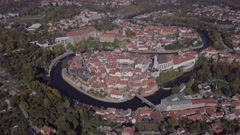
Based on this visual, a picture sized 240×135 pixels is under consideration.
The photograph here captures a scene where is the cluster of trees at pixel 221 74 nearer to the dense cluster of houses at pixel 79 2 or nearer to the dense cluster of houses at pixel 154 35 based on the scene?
the dense cluster of houses at pixel 154 35

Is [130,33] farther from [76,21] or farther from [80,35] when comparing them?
[76,21]

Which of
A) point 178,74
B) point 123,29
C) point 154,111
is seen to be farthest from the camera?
point 123,29

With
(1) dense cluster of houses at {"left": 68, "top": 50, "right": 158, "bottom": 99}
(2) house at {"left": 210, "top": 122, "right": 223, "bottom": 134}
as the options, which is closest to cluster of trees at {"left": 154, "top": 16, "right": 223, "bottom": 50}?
(1) dense cluster of houses at {"left": 68, "top": 50, "right": 158, "bottom": 99}

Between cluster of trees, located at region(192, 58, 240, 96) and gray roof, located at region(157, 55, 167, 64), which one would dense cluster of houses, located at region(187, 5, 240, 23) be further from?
gray roof, located at region(157, 55, 167, 64)

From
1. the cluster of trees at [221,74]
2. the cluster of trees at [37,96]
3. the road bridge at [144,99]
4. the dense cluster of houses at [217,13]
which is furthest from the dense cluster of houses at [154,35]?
the road bridge at [144,99]

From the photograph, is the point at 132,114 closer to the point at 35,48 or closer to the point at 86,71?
the point at 86,71

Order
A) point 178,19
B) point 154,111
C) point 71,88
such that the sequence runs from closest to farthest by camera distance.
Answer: point 154,111
point 71,88
point 178,19

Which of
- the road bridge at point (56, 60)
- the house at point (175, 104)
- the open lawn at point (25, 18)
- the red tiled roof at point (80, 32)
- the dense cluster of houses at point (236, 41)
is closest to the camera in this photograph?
the house at point (175, 104)

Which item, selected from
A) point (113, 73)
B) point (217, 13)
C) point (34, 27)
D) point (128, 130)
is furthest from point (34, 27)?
point (217, 13)

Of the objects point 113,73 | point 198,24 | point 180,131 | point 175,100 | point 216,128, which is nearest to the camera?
point 180,131

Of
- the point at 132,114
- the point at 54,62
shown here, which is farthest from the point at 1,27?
the point at 132,114

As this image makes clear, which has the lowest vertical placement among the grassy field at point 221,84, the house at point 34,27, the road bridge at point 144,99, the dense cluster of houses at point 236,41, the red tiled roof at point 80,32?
the road bridge at point 144,99
